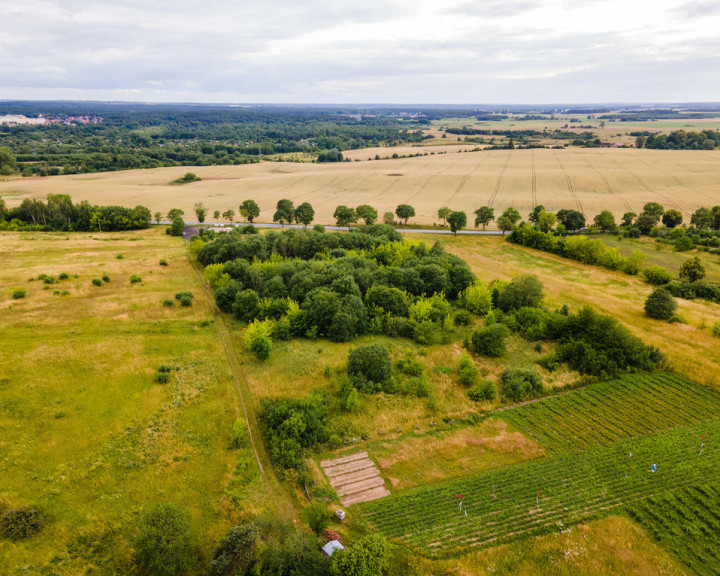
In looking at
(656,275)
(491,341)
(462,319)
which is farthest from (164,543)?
(656,275)

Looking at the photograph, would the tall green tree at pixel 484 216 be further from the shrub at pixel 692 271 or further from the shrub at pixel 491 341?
the shrub at pixel 491 341

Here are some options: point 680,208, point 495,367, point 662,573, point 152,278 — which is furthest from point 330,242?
point 680,208

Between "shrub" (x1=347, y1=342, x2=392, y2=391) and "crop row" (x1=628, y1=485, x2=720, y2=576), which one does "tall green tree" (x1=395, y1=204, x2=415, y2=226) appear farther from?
"crop row" (x1=628, y1=485, x2=720, y2=576)

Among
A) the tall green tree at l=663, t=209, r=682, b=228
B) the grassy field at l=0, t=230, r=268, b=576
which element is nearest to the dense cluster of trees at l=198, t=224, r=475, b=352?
the grassy field at l=0, t=230, r=268, b=576

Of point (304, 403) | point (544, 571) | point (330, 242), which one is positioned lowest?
point (544, 571)

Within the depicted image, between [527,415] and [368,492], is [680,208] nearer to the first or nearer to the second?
[527,415]

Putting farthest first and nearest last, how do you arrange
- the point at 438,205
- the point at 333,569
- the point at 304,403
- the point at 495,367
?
the point at 438,205 < the point at 495,367 < the point at 304,403 < the point at 333,569

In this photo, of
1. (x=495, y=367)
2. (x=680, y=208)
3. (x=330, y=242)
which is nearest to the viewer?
(x=495, y=367)

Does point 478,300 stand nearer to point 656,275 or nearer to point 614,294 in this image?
point 614,294

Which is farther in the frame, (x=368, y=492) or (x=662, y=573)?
(x=368, y=492)
